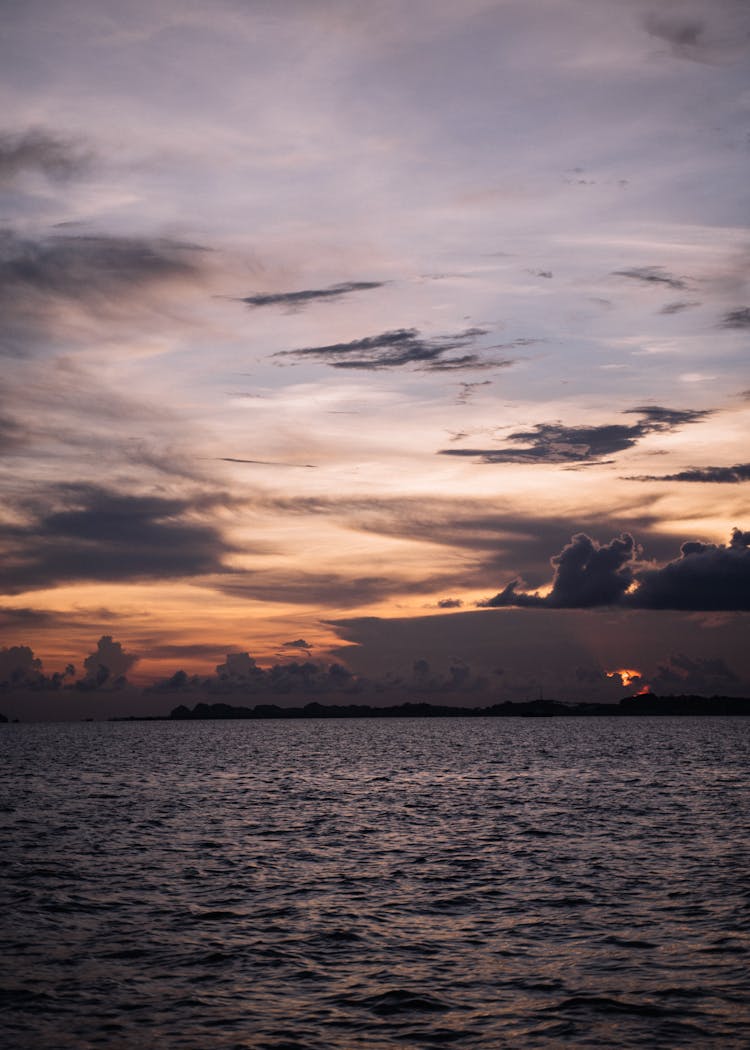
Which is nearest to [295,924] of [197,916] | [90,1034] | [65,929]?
[197,916]

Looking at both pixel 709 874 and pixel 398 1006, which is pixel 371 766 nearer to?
pixel 709 874

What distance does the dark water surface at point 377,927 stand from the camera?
2112cm

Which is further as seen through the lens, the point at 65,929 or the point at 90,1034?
the point at 65,929

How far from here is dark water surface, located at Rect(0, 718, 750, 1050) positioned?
21.1m

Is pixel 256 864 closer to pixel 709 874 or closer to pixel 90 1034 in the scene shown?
pixel 709 874

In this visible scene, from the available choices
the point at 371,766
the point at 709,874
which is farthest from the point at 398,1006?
the point at 371,766

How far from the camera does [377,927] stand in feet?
98.7

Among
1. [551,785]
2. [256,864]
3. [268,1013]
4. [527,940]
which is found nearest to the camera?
[268,1013]

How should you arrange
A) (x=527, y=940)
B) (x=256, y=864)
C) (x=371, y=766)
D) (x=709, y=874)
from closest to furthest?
(x=527, y=940) < (x=709, y=874) < (x=256, y=864) < (x=371, y=766)

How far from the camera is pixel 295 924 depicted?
1208 inches

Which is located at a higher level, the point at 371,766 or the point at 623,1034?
the point at 623,1034

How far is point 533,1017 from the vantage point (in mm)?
21422

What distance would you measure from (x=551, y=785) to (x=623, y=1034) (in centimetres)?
7072

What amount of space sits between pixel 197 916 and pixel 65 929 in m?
4.27
